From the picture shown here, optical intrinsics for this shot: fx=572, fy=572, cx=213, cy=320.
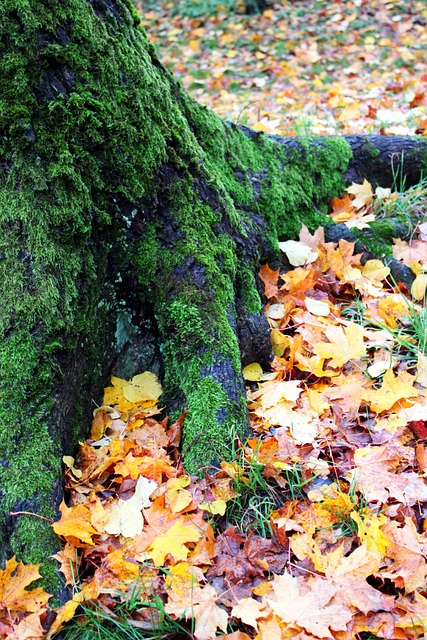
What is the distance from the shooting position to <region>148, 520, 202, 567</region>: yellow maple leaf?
1863mm

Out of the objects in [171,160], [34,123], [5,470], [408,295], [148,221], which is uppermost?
[34,123]

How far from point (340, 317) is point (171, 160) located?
115cm

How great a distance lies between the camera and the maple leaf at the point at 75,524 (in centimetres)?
195

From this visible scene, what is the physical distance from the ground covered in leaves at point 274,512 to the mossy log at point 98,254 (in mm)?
109

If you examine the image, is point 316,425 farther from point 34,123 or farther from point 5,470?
point 34,123

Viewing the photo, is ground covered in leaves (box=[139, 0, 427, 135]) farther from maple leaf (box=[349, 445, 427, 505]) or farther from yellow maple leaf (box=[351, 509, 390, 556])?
yellow maple leaf (box=[351, 509, 390, 556])

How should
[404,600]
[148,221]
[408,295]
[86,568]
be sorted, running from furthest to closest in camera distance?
[408,295]
[148,221]
[86,568]
[404,600]

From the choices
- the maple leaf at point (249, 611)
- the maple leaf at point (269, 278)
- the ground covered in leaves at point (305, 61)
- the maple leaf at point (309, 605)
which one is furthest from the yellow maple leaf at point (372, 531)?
the ground covered in leaves at point (305, 61)

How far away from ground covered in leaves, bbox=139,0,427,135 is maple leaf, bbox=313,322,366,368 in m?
2.74

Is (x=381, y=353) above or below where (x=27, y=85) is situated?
below

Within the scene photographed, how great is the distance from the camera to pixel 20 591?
1.83 meters

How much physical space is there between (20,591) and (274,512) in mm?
872

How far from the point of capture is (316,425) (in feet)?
7.69

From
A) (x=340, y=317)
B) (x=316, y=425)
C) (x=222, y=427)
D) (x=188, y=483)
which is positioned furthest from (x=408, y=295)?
(x=188, y=483)
